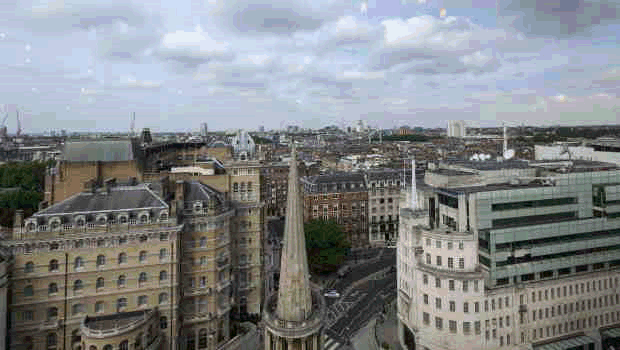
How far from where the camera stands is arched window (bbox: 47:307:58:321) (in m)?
45.7

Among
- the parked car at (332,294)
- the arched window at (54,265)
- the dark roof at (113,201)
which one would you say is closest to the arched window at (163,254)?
the dark roof at (113,201)

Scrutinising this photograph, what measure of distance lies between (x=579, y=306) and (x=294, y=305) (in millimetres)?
50318

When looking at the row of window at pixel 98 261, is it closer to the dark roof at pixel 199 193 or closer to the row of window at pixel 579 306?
the dark roof at pixel 199 193

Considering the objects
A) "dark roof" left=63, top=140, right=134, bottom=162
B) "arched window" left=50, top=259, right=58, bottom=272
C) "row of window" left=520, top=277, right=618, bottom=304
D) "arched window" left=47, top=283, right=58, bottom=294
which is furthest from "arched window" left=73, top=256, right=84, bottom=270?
"row of window" left=520, top=277, right=618, bottom=304

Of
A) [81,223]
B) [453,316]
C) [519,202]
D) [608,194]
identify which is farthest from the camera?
[608,194]

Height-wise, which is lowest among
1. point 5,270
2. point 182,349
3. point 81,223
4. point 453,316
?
point 182,349

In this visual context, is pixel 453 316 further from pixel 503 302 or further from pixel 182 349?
pixel 182 349

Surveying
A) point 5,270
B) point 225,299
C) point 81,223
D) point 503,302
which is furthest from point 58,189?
point 503,302

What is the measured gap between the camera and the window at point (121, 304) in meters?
48.2

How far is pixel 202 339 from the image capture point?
2116 inches

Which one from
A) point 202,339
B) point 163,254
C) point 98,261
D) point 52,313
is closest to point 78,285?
point 98,261

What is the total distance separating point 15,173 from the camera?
117 metres

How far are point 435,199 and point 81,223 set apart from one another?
46.0 m

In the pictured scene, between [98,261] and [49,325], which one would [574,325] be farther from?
[49,325]
